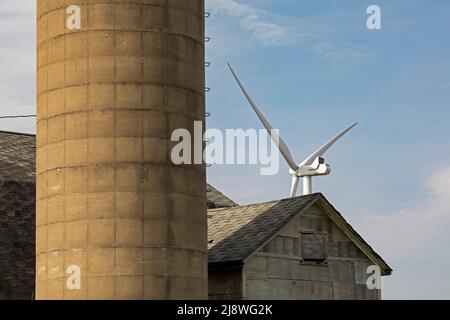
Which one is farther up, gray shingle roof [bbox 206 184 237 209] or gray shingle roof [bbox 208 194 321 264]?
gray shingle roof [bbox 206 184 237 209]

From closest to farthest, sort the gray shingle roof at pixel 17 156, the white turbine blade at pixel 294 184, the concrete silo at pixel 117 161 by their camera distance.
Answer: the concrete silo at pixel 117 161 → the gray shingle roof at pixel 17 156 → the white turbine blade at pixel 294 184

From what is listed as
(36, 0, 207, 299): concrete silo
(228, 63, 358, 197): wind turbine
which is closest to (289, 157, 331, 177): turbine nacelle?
(228, 63, 358, 197): wind turbine

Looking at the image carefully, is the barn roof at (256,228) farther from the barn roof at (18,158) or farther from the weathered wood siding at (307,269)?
the barn roof at (18,158)

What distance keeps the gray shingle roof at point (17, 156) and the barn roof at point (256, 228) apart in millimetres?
9098

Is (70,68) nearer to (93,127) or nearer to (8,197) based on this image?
(93,127)

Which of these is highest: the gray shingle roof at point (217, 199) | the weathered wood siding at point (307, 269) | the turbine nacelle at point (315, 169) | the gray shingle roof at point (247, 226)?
the turbine nacelle at point (315, 169)

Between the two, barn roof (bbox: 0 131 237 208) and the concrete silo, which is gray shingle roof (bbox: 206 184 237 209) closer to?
barn roof (bbox: 0 131 237 208)

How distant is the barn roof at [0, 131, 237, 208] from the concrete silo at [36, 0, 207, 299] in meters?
9.98

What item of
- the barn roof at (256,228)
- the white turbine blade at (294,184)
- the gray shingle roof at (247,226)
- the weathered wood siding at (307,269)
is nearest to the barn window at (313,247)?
the weathered wood siding at (307,269)

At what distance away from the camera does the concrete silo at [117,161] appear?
36.8 meters

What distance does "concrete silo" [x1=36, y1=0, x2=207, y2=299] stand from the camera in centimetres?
3681

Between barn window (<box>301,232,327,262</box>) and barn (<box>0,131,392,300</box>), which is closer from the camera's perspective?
barn (<box>0,131,392,300</box>)

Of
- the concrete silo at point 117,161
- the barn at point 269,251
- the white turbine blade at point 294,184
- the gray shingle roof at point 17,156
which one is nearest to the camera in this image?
the concrete silo at point 117,161

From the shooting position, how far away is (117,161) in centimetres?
3706
